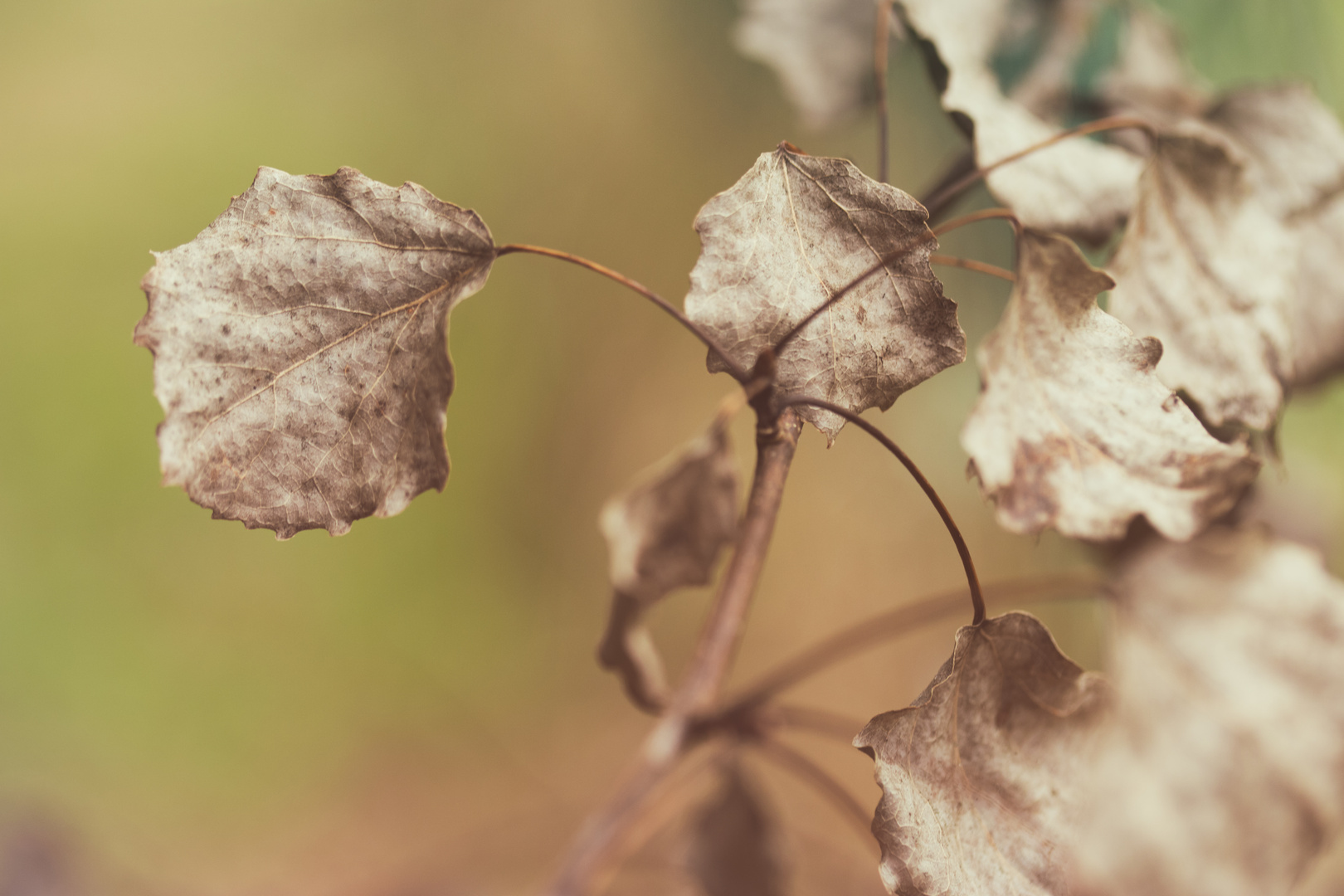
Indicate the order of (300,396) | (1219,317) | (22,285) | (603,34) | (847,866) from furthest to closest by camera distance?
(603,34) → (847,866) → (22,285) → (1219,317) → (300,396)

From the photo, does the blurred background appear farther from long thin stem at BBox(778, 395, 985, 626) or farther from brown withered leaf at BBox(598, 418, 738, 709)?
long thin stem at BBox(778, 395, 985, 626)

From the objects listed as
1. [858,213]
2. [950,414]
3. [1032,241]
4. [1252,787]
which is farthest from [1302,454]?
[858,213]

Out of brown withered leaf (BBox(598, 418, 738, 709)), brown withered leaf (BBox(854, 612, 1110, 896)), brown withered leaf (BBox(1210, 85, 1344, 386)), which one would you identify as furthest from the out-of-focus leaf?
brown withered leaf (BBox(1210, 85, 1344, 386))

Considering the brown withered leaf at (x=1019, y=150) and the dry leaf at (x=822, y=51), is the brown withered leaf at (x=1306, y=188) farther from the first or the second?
the dry leaf at (x=822, y=51)

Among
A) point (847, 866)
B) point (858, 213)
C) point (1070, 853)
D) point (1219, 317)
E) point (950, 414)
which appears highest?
point (858, 213)

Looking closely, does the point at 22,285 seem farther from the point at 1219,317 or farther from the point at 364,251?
the point at 1219,317

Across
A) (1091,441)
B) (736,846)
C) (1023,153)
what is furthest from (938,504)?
(736,846)

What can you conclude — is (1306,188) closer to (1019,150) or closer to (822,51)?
(1019,150)
